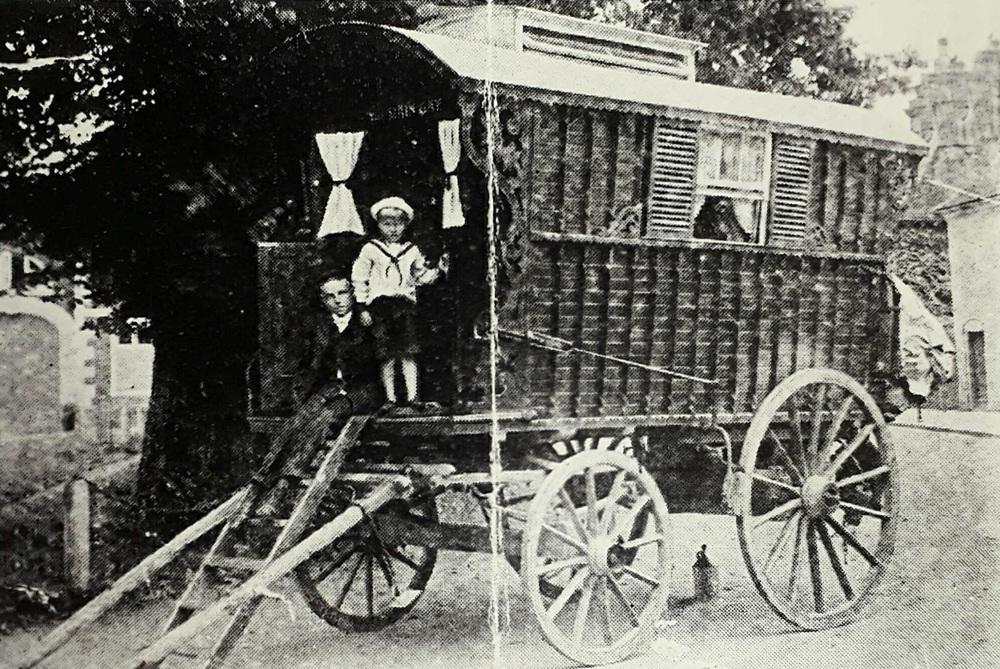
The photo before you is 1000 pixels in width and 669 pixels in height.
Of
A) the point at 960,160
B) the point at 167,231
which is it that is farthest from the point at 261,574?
the point at 960,160

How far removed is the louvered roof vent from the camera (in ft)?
14.4

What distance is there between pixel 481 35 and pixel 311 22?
81 centimetres

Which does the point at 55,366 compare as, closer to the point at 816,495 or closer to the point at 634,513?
the point at 634,513

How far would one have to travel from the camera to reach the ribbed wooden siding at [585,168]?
412 centimetres

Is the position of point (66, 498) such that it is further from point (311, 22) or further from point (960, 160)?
point (960, 160)

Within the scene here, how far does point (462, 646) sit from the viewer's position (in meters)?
4.32

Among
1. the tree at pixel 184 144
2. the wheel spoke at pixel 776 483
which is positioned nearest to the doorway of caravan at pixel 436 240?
the tree at pixel 184 144

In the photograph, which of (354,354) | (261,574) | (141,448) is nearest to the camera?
(261,574)

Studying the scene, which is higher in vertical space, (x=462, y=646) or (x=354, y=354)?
(x=354, y=354)

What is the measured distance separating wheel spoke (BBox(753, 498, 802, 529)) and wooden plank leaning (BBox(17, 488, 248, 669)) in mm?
2485

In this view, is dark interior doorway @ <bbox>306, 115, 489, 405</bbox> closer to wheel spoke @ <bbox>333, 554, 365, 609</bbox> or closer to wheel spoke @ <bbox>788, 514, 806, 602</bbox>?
wheel spoke @ <bbox>333, 554, 365, 609</bbox>

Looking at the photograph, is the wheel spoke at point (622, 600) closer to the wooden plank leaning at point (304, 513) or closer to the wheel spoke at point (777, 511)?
the wheel spoke at point (777, 511)

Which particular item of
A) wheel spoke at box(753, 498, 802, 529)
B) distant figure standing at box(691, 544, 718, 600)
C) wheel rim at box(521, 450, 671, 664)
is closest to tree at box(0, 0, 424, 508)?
wheel rim at box(521, 450, 671, 664)

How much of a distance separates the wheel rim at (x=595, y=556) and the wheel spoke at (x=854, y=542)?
3.47ft
